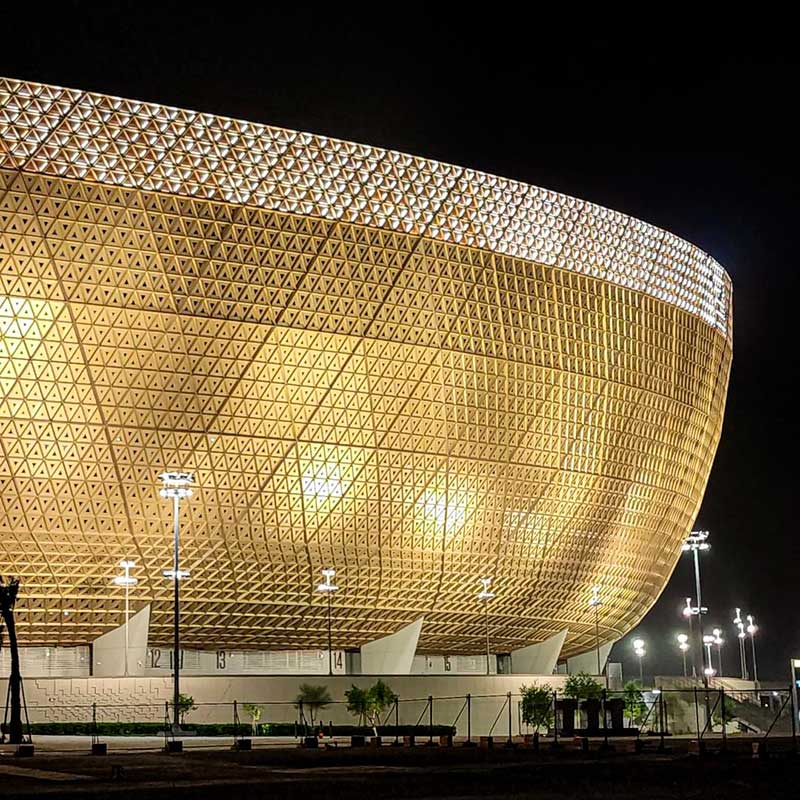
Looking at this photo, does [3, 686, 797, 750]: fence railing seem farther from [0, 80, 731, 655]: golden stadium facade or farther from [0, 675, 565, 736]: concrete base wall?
[0, 80, 731, 655]: golden stadium facade

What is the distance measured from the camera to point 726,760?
24.9 meters

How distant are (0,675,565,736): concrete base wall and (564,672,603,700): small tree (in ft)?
8.83

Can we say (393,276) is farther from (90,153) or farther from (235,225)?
(90,153)

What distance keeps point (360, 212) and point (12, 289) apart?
13.7 m

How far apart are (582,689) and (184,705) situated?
669 inches

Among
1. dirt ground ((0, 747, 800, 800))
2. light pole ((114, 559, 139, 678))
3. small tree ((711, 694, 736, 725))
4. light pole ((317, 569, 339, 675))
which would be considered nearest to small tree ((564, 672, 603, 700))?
small tree ((711, 694, 736, 725))

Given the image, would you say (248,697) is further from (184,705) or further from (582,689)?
(582,689)

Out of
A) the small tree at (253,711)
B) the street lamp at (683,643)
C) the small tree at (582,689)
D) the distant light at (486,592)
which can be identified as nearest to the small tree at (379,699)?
the small tree at (253,711)

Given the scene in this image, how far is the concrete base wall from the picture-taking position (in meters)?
45.4

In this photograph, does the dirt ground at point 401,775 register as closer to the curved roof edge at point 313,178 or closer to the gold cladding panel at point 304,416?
the gold cladding panel at point 304,416

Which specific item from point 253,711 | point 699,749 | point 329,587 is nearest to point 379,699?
point 253,711

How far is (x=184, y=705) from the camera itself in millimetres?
43906

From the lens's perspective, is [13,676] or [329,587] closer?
→ [13,676]

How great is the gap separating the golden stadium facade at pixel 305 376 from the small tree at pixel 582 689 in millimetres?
5555
